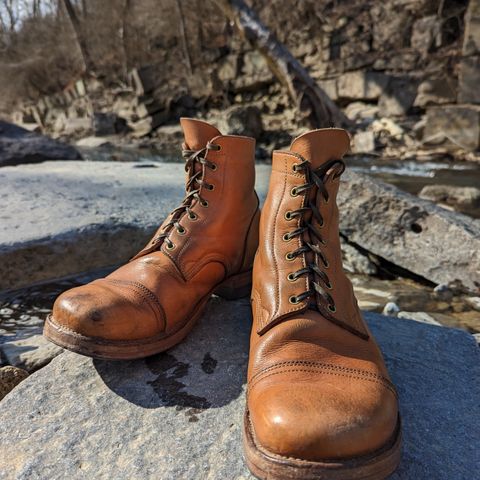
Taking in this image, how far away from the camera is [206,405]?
1110mm

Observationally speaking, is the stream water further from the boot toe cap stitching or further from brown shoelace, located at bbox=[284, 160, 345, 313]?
the boot toe cap stitching

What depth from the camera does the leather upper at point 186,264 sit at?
1.12 m

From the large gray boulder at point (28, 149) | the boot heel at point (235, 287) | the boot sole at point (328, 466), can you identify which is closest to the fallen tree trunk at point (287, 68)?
the large gray boulder at point (28, 149)

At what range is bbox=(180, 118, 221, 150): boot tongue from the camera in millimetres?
1445

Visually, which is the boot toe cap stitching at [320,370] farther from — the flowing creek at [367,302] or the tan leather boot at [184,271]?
the flowing creek at [367,302]

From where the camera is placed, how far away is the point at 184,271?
134 cm

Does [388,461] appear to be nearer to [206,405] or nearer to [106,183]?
[206,405]

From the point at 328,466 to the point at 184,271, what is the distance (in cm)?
74

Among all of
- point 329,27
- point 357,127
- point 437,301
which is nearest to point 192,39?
point 329,27

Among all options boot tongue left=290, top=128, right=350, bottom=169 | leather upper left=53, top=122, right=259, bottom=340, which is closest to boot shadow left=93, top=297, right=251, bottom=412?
leather upper left=53, top=122, right=259, bottom=340

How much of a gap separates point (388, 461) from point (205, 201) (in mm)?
940

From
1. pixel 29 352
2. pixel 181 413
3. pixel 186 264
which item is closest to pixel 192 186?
pixel 186 264

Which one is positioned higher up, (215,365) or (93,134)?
(215,365)

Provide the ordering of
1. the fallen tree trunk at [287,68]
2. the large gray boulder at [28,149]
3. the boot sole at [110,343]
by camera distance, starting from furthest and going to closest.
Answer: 1. the fallen tree trunk at [287,68]
2. the large gray boulder at [28,149]
3. the boot sole at [110,343]
